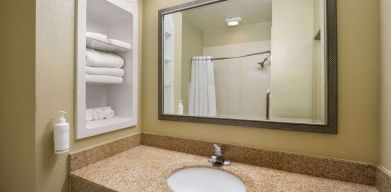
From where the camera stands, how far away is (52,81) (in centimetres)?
86

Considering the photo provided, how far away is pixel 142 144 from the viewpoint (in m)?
1.37

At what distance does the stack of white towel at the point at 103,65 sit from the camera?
1075 millimetres

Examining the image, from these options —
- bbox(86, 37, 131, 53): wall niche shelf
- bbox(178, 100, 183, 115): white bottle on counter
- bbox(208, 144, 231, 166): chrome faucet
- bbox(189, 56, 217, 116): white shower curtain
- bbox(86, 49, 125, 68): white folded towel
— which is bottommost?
bbox(208, 144, 231, 166): chrome faucet

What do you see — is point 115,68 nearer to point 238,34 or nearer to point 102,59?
point 102,59

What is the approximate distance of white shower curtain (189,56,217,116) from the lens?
3.89 feet

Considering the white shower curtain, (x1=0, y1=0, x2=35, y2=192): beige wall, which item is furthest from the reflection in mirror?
(x1=0, y1=0, x2=35, y2=192): beige wall

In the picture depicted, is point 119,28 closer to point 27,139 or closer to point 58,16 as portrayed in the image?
point 58,16

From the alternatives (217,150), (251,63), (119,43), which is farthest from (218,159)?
(119,43)

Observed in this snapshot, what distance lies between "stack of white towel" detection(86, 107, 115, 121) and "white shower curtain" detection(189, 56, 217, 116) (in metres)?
0.56

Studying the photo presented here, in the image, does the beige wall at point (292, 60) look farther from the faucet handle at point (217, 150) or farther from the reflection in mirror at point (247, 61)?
the faucet handle at point (217, 150)

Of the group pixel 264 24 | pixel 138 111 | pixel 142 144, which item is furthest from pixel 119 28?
pixel 264 24

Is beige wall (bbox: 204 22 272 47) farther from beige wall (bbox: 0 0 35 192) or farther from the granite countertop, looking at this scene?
beige wall (bbox: 0 0 35 192)

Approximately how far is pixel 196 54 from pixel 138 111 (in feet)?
1.84

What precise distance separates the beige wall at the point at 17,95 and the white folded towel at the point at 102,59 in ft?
0.92
